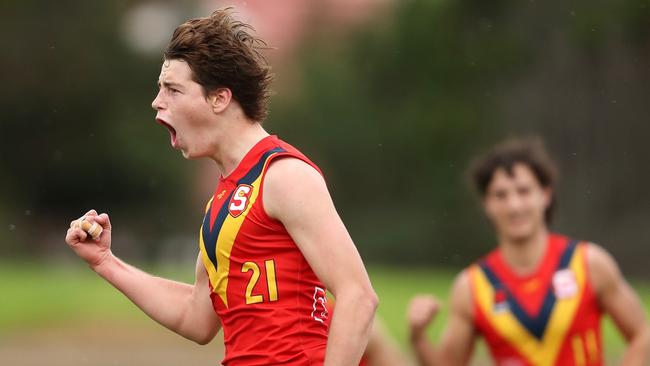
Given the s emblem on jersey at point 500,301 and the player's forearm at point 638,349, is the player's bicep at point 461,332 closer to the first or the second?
the s emblem on jersey at point 500,301

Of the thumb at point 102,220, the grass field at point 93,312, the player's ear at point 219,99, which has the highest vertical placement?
the player's ear at point 219,99

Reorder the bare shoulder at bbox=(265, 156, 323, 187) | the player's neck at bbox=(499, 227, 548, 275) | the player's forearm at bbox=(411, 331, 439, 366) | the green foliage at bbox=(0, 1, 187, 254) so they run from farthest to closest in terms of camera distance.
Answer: the green foliage at bbox=(0, 1, 187, 254) < the player's neck at bbox=(499, 227, 548, 275) < the player's forearm at bbox=(411, 331, 439, 366) < the bare shoulder at bbox=(265, 156, 323, 187)

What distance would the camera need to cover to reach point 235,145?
4.50 meters

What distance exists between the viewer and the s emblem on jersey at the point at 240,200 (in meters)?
4.33

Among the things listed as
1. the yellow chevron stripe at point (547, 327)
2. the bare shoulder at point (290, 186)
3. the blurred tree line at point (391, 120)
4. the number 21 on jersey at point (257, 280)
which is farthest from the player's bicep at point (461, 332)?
the blurred tree line at point (391, 120)

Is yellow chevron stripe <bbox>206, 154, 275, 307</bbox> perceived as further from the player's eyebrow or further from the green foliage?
the green foliage

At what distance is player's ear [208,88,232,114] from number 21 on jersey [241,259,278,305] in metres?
0.53

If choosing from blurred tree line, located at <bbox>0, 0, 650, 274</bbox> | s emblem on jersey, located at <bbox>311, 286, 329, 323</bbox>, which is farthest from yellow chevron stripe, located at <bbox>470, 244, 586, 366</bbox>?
blurred tree line, located at <bbox>0, 0, 650, 274</bbox>

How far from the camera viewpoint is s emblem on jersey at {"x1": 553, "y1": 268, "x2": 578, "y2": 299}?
6.80 metres

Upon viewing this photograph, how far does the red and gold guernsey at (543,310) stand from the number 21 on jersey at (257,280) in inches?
109

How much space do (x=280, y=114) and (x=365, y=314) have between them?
3531cm

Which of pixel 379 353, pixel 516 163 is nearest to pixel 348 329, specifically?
pixel 379 353

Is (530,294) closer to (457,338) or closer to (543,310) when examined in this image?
(543,310)

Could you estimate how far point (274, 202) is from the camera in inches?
166
